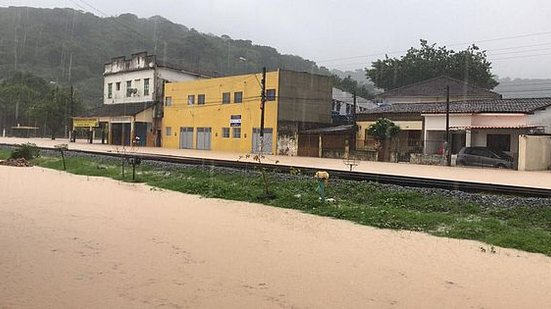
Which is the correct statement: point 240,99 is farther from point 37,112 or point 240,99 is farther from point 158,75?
point 37,112

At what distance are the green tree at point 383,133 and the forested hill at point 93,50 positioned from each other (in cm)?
5030

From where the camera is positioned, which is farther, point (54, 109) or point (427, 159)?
point (54, 109)

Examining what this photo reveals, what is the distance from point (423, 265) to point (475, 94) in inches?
1601

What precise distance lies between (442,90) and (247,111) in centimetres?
1795

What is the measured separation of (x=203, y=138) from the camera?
46.3m

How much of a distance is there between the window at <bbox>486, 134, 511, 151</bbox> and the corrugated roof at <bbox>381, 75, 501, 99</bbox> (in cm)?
1474

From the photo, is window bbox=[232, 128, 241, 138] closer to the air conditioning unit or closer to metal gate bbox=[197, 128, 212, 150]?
metal gate bbox=[197, 128, 212, 150]

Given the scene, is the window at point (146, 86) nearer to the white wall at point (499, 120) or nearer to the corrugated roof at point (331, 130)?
the corrugated roof at point (331, 130)

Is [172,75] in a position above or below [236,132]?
above

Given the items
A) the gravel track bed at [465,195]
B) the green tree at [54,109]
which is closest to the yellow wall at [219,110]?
the gravel track bed at [465,195]

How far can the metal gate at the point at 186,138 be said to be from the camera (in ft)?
156

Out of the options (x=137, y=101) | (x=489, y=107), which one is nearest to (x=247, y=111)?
(x=137, y=101)

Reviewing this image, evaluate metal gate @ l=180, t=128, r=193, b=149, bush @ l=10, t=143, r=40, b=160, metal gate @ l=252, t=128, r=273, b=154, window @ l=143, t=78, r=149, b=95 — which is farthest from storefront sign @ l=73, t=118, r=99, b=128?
bush @ l=10, t=143, r=40, b=160

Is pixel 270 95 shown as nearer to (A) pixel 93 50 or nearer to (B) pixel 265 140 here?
(B) pixel 265 140
